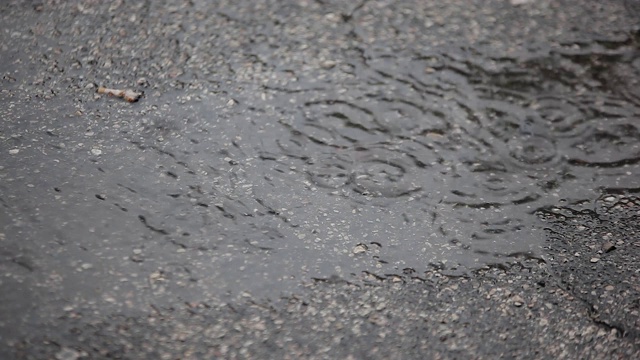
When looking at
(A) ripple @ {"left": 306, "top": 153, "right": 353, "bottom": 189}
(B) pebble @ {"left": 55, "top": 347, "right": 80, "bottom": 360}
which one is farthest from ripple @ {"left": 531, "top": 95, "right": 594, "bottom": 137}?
(B) pebble @ {"left": 55, "top": 347, "right": 80, "bottom": 360}

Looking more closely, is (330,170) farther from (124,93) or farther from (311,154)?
(124,93)

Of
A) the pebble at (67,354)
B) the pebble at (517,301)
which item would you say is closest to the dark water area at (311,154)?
the pebble at (517,301)

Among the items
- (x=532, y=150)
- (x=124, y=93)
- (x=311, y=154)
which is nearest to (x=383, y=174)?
(x=311, y=154)

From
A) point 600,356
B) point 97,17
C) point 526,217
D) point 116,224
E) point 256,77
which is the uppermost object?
point 97,17

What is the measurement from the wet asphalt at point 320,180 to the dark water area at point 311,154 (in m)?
0.01

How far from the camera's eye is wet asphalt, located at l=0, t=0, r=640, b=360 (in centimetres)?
288

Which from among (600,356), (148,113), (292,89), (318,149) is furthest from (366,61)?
(600,356)

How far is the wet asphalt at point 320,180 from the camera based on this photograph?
9.43 feet

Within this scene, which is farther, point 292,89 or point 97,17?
point 97,17

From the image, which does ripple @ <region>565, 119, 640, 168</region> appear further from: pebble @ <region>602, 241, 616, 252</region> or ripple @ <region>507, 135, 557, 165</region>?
pebble @ <region>602, 241, 616, 252</region>

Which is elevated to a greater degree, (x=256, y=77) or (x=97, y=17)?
(x=97, y=17)

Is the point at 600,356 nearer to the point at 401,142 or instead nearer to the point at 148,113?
the point at 401,142

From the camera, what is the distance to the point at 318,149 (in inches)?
147

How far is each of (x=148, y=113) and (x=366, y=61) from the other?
4.23 feet
